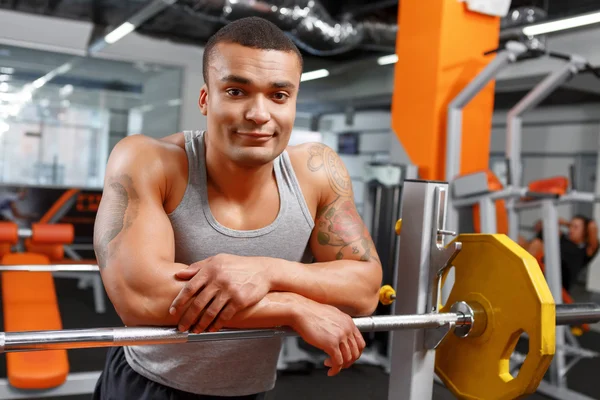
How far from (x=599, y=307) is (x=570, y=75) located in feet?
9.14

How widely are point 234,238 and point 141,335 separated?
331 millimetres

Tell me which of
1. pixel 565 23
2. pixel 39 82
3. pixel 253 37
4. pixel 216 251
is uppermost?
pixel 565 23

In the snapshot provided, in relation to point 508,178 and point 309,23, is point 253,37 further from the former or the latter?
point 309,23

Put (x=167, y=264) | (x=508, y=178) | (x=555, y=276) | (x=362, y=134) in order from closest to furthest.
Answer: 1. (x=167, y=264)
2. (x=555, y=276)
3. (x=508, y=178)
4. (x=362, y=134)

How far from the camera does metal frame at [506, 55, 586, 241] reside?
3.64 metres

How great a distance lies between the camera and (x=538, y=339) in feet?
3.60

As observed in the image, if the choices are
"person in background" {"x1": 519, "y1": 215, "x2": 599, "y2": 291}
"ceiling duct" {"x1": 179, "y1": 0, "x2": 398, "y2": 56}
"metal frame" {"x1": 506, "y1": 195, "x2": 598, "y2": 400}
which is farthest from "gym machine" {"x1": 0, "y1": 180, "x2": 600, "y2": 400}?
"ceiling duct" {"x1": 179, "y1": 0, "x2": 398, "y2": 56}

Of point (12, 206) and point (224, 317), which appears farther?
point (12, 206)

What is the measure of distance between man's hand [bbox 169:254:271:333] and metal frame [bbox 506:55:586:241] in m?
2.90

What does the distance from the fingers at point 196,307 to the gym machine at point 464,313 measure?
0.14 m

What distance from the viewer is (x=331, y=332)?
41.3 inches

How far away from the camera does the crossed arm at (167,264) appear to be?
1.04 m

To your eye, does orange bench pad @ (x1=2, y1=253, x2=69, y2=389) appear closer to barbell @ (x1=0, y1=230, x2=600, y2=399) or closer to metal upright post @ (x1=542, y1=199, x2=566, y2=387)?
barbell @ (x1=0, y1=230, x2=600, y2=399)

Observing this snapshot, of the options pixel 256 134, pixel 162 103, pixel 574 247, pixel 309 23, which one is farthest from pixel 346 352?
pixel 162 103
